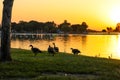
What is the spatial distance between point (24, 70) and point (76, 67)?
3537mm

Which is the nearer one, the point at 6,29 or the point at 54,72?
the point at 54,72

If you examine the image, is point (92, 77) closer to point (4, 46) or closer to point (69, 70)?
point (69, 70)

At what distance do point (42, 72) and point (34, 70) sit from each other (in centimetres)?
43

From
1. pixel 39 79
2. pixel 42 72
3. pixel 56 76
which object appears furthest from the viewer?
pixel 42 72

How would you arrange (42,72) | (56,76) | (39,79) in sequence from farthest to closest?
(42,72) → (56,76) → (39,79)

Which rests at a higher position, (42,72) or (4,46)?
(4,46)

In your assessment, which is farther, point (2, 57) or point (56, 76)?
point (2, 57)

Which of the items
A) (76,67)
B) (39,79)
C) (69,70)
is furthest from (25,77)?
(76,67)

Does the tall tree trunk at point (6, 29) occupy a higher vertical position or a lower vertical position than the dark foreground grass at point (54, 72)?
higher

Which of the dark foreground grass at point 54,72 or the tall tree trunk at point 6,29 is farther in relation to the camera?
the tall tree trunk at point 6,29

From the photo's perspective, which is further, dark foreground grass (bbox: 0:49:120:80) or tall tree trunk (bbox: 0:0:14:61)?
tall tree trunk (bbox: 0:0:14:61)

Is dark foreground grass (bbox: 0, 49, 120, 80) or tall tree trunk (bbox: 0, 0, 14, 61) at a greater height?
tall tree trunk (bbox: 0, 0, 14, 61)

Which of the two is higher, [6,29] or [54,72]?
[6,29]

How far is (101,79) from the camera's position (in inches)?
681
